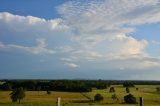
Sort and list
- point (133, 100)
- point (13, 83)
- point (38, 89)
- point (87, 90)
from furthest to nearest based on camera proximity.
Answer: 1. point (13, 83)
2. point (38, 89)
3. point (87, 90)
4. point (133, 100)

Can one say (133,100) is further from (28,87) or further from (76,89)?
(28,87)

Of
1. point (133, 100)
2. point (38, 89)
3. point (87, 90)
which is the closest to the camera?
point (133, 100)

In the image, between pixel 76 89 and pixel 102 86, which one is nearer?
pixel 76 89

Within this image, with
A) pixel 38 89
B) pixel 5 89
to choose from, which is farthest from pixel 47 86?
pixel 5 89

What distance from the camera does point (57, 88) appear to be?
6102 inches

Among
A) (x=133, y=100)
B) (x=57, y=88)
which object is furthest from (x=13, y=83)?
(x=133, y=100)

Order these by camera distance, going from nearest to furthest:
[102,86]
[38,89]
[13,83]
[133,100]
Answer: [133,100], [38,89], [13,83], [102,86]

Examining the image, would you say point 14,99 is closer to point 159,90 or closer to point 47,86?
point 47,86

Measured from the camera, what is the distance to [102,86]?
591ft

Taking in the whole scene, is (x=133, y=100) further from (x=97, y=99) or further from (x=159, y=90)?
(x=159, y=90)

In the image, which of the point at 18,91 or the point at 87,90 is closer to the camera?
the point at 18,91

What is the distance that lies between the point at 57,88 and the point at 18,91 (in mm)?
52058

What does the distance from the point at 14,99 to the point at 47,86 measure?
55.6 m

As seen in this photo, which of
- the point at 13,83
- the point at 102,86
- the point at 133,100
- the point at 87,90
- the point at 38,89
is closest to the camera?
the point at 133,100
